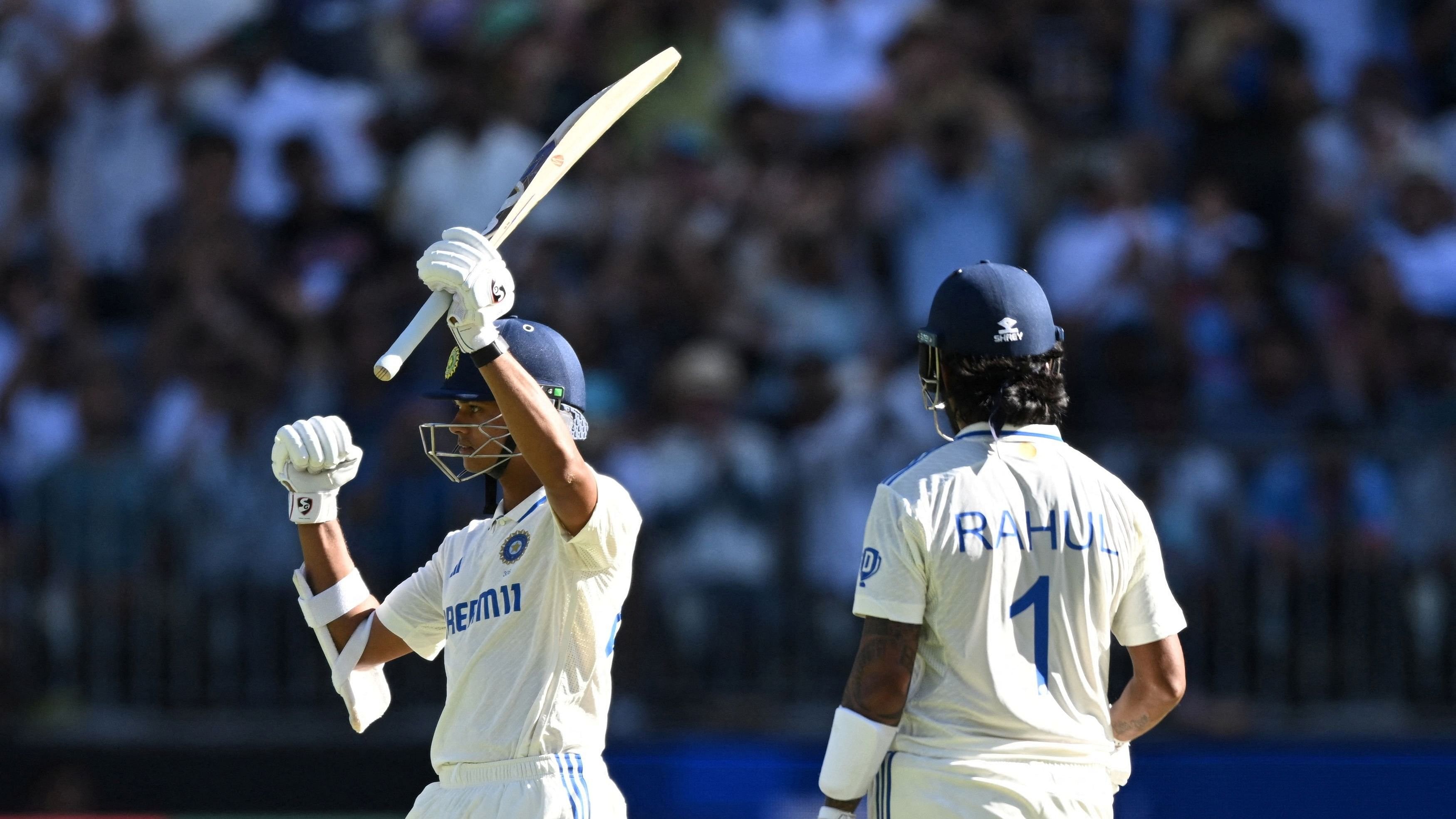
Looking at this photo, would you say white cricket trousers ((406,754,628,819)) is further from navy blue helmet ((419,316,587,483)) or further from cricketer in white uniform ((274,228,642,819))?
navy blue helmet ((419,316,587,483))

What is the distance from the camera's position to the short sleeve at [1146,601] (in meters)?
4.36

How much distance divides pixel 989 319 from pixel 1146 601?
0.74 metres

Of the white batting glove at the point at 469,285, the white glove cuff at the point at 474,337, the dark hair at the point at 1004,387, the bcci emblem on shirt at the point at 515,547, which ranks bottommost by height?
the bcci emblem on shirt at the point at 515,547

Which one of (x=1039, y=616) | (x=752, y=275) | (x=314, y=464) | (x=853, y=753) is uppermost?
(x=752, y=275)

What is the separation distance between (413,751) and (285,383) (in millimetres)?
1983

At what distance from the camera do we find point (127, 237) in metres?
10.9

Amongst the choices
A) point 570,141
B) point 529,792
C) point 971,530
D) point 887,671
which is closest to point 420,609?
point 529,792

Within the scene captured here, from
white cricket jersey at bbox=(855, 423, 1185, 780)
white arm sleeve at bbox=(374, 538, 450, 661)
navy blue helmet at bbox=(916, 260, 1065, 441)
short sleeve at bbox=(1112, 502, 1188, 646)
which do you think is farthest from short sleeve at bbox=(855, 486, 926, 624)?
white arm sleeve at bbox=(374, 538, 450, 661)

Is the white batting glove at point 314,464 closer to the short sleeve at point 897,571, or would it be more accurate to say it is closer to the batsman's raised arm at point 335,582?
the batsman's raised arm at point 335,582

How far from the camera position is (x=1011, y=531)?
4176 millimetres

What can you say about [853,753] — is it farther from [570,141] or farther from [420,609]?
[570,141]

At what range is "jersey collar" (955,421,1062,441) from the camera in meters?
4.32

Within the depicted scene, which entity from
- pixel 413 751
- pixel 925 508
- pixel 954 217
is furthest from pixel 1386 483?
pixel 925 508

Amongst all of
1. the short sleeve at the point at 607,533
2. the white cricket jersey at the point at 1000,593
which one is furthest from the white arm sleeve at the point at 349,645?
the white cricket jersey at the point at 1000,593
